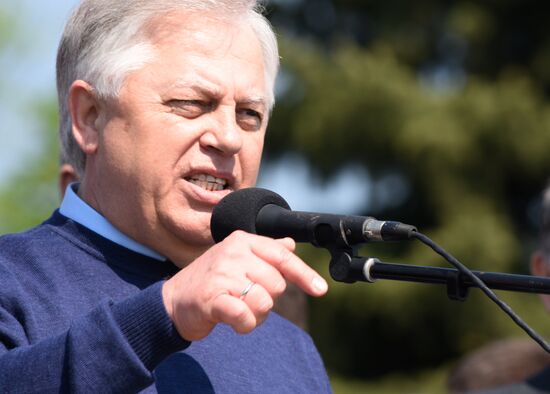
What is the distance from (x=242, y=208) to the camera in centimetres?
236

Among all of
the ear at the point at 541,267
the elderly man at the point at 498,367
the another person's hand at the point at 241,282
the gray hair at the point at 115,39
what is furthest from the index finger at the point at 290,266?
the elderly man at the point at 498,367

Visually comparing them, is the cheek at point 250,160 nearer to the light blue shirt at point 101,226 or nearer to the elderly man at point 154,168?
the elderly man at point 154,168

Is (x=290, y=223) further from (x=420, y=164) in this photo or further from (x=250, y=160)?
(x=420, y=164)

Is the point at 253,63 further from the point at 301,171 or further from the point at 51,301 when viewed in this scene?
the point at 301,171

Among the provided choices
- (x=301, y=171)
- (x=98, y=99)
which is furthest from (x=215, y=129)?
(x=301, y=171)

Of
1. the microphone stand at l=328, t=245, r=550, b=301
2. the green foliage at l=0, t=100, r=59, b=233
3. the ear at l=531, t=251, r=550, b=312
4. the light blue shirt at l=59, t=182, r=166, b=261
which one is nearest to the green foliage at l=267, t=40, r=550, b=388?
the green foliage at l=0, t=100, r=59, b=233

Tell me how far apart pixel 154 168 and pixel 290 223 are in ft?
2.00

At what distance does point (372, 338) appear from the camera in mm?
14672

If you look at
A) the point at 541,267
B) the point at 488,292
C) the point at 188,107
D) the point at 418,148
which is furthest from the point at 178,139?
the point at 418,148

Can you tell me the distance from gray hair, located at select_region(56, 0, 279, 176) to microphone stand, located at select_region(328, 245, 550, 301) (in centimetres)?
91

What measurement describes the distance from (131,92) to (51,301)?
59 centimetres

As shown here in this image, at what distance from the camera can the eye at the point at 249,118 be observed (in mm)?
2863

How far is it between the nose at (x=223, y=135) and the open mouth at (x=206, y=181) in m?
0.07

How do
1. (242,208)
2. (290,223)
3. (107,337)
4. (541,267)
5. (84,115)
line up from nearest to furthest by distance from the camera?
(107,337)
(290,223)
(242,208)
(84,115)
(541,267)
